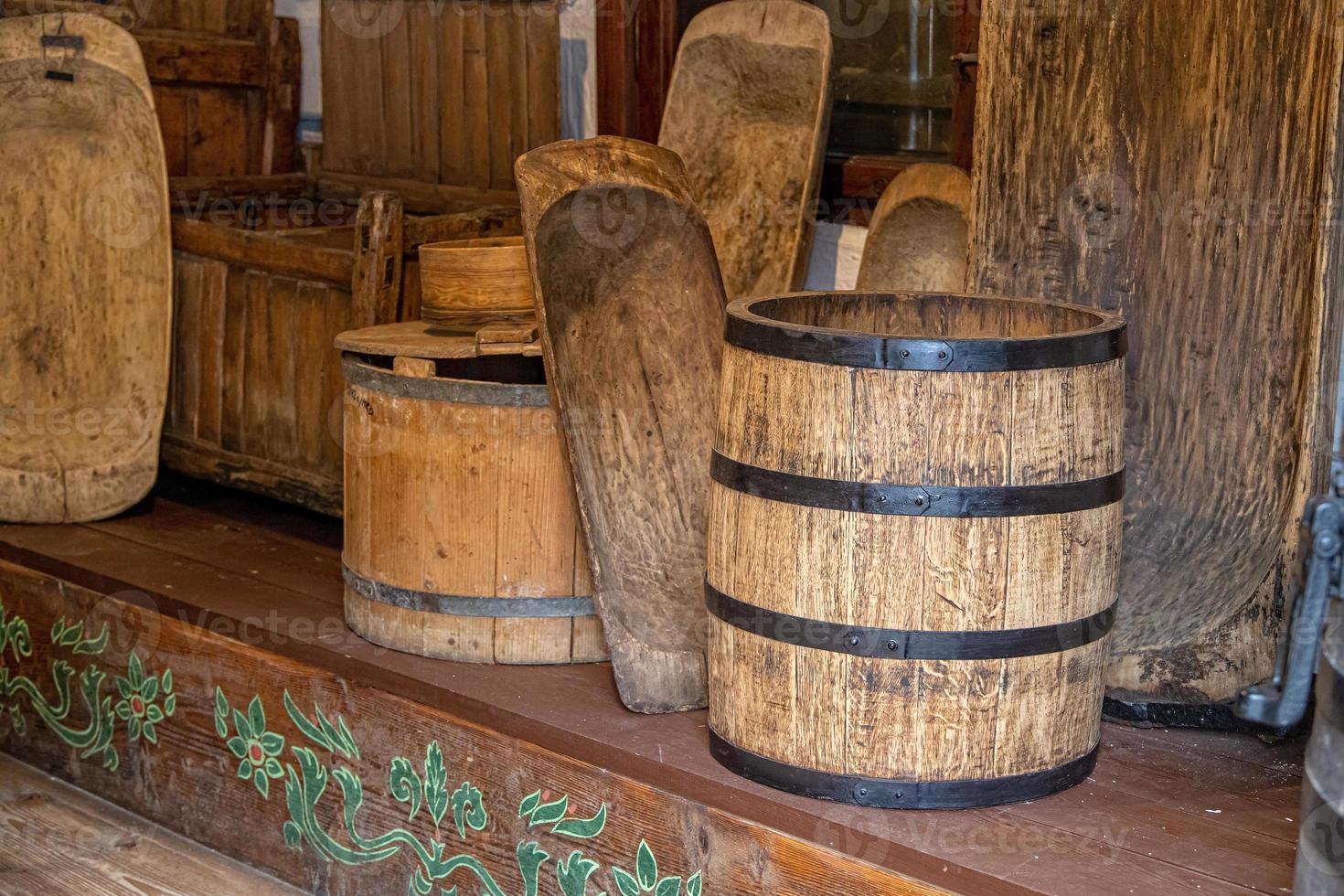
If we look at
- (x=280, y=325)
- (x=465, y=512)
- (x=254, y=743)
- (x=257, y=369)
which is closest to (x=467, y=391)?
(x=465, y=512)

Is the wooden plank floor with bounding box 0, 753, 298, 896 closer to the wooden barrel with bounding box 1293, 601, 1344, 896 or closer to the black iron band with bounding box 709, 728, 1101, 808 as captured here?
the black iron band with bounding box 709, 728, 1101, 808

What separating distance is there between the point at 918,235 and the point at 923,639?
141cm

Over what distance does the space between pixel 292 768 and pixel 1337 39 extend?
2.26 metres

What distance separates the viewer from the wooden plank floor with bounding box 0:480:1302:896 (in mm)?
2227

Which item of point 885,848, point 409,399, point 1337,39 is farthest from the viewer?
point 409,399

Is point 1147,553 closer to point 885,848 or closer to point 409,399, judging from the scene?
point 885,848

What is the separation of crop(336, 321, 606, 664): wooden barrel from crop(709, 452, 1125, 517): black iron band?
75 cm

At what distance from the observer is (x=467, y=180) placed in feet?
15.0

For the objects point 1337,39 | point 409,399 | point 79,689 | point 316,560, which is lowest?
point 79,689

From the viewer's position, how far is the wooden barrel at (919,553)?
2.21 metres

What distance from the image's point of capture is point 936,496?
2215 millimetres

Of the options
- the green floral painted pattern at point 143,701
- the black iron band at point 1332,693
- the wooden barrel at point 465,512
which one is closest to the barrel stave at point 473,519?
the wooden barrel at point 465,512

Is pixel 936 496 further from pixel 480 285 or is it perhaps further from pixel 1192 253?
pixel 480 285

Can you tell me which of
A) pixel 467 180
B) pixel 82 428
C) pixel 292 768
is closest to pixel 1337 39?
pixel 292 768
